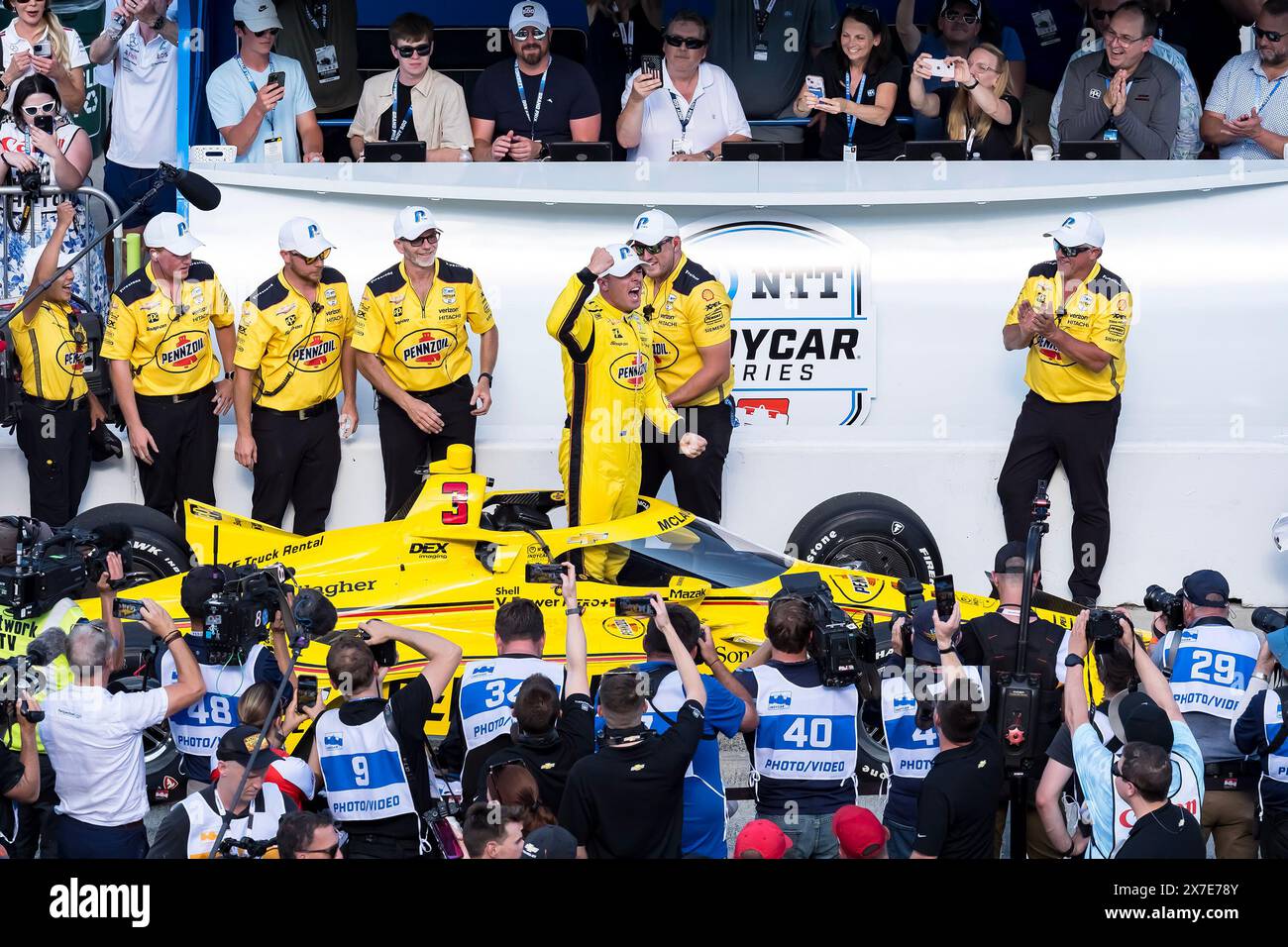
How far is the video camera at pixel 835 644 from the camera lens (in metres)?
6.79

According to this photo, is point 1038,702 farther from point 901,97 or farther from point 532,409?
point 901,97

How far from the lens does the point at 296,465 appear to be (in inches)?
417

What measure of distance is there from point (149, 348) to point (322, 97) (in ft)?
9.89

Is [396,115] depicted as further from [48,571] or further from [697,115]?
[48,571]

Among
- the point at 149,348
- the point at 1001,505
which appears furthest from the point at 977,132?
the point at 149,348

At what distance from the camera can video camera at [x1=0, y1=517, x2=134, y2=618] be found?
726 centimetres

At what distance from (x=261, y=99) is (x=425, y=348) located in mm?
2244

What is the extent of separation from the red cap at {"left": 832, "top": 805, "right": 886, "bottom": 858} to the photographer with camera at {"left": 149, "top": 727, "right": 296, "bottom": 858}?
1.95 m

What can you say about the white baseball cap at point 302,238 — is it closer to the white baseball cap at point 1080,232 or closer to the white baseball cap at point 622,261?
the white baseball cap at point 622,261

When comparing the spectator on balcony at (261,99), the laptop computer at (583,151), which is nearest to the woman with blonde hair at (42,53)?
the spectator on balcony at (261,99)

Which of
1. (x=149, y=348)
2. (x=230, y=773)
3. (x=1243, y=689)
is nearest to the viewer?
(x=230, y=773)

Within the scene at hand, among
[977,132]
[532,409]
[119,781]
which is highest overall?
[977,132]

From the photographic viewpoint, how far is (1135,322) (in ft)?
38.0

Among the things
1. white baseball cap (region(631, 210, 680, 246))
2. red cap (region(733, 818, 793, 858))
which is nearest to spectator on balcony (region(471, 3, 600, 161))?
white baseball cap (region(631, 210, 680, 246))
